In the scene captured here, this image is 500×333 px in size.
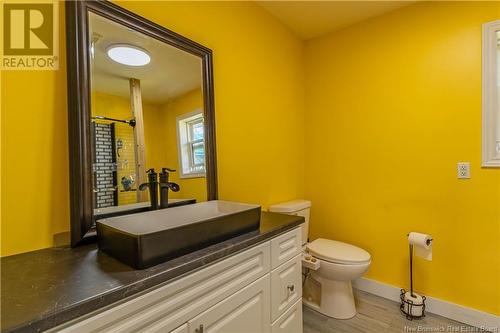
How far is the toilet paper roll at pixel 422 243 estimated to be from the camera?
1705 millimetres

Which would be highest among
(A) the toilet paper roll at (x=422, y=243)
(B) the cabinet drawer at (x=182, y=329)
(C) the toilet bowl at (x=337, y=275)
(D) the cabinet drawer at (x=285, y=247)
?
(D) the cabinet drawer at (x=285, y=247)

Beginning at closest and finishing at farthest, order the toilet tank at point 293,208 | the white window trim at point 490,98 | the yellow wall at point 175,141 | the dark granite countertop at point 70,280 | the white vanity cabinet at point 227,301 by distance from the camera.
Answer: the dark granite countertop at point 70,280
the white vanity cabinet at point 227,301
the yellow wall at point 175,141
the white window trim at point 490,98
the toilet tank at point 293,208

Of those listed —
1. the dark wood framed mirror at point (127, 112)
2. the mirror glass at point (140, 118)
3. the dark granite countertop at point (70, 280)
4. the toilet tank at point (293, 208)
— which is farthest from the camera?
the toilet tank at point (293, 208)

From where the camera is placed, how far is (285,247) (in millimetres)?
1231

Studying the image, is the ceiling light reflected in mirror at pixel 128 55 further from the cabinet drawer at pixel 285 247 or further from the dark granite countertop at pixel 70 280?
the cabinet drawer at pixel 285 247

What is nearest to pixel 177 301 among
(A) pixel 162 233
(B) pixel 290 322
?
(A) pixel 162 233

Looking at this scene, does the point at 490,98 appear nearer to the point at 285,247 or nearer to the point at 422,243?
the point at 422,243

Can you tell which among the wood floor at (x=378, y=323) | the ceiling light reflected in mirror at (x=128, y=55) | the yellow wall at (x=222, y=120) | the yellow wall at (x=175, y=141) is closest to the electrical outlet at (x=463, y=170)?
the wood floor at (x=378, y=323)

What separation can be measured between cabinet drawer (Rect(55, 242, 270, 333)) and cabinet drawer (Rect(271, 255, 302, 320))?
0.18 m

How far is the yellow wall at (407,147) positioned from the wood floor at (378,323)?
0.18 m

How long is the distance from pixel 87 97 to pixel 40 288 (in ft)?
2.38

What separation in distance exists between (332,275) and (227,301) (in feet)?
3.69

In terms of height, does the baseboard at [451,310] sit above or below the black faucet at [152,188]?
below

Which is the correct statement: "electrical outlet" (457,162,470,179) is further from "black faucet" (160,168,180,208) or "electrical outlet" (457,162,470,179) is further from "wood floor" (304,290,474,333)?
"black faucet" (160,168,180,208)
